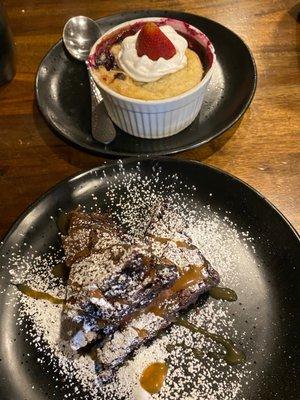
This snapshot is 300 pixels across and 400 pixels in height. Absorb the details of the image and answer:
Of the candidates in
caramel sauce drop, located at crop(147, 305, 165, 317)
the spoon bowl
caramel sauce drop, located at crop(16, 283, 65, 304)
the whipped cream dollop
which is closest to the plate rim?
caramel sauce drop, located at crop(16, 283, 65, 304)

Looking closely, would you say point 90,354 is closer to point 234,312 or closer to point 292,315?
point 234,312

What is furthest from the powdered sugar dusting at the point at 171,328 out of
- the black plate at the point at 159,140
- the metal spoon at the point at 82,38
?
the metal spoon at the point at 82,38

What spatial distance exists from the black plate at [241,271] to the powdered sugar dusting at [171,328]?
17mm

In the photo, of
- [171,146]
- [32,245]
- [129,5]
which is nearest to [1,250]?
[32,245]

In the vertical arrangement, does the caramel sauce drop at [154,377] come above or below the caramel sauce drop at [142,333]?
below

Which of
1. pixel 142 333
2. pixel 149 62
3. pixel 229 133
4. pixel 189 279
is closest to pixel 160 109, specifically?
pixel 149 62

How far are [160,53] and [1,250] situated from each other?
613 mm

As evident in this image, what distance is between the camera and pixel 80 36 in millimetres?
1545

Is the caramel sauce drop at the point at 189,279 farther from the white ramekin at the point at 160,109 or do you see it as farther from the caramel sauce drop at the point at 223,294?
the white ramekin at the point at 160,109

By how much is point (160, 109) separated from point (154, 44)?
16 centimetres

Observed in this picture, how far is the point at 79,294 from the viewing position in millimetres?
935

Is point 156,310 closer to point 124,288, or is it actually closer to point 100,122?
point 124,288

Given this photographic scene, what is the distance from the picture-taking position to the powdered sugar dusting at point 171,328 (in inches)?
36.5

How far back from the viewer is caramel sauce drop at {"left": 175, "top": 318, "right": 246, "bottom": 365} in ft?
3.11
